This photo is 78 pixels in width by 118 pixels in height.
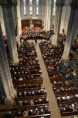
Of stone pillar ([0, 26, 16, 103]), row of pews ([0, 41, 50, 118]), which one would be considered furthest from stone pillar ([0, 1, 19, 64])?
stone pillar ([0, 26, 16, 103])

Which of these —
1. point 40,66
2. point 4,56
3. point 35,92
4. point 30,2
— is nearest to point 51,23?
point 30,2

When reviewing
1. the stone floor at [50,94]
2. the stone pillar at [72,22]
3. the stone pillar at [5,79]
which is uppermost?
the stone pillar at [72,22]

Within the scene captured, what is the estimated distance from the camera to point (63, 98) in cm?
1675

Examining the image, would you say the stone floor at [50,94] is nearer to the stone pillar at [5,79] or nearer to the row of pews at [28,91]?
the row of pews at [28,91]

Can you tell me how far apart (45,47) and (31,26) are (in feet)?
30.5

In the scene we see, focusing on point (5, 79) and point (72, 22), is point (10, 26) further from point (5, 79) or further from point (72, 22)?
point (72, 22)

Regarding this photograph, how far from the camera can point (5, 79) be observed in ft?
47.4

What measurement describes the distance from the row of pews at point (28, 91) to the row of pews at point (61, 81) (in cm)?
131

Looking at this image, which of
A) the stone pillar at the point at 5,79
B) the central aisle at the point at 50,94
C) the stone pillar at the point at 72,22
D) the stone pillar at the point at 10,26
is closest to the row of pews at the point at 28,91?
the central aisle at the point at 50,94

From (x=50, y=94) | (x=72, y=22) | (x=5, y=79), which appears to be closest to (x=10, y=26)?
(x=5, y=79)

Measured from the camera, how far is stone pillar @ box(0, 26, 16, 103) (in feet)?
43.6

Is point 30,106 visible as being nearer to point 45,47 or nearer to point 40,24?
point 45,47

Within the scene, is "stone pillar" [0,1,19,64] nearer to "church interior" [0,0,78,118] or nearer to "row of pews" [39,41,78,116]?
"church interior" [0,0,78,118]

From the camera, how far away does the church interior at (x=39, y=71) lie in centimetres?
1542
